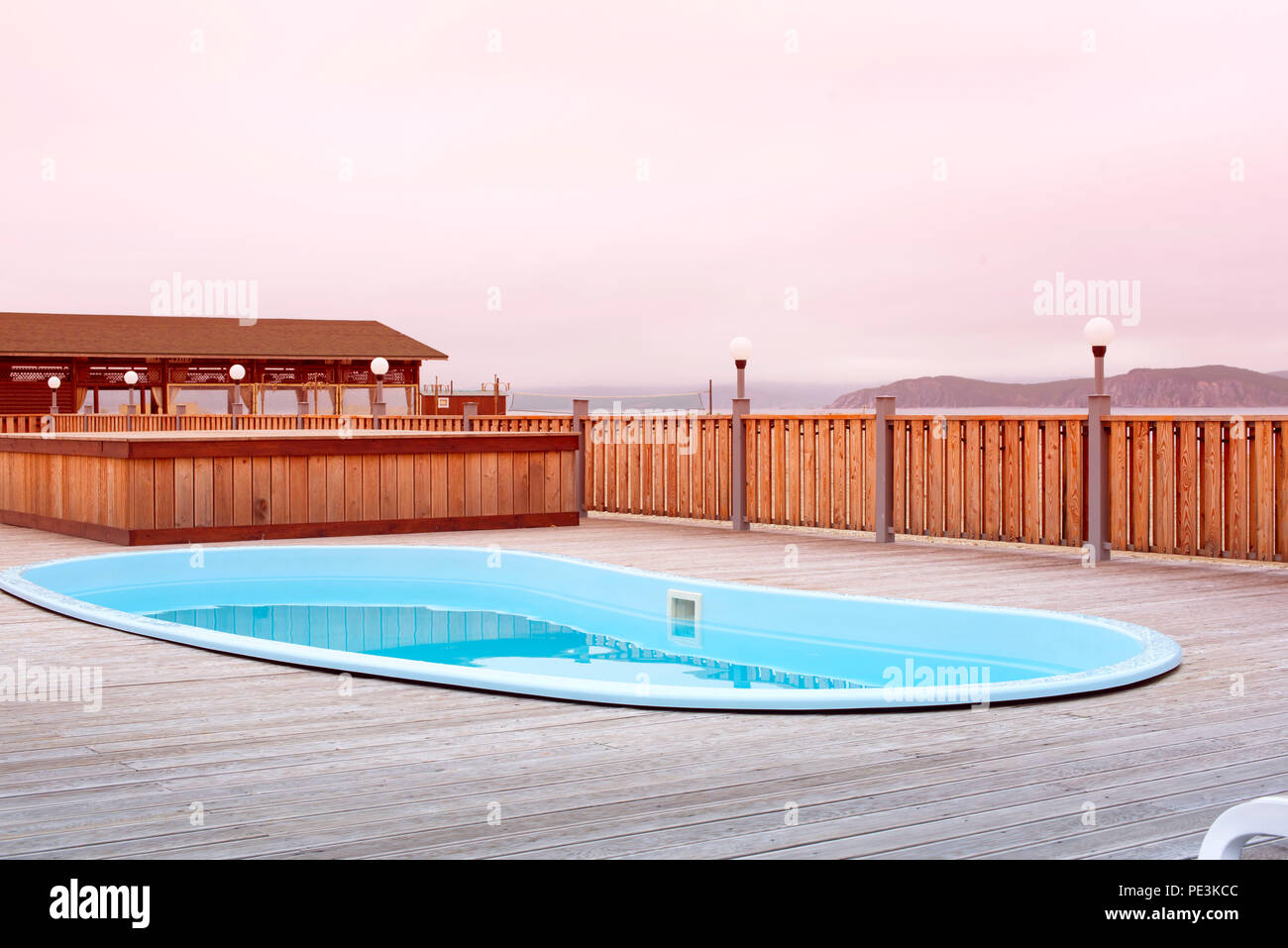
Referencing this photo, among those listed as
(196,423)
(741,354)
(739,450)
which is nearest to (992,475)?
(739,450)

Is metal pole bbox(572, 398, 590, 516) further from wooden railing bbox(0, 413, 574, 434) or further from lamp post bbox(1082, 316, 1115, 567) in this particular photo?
lamp post bbox(1082, 316, 1115, 567)

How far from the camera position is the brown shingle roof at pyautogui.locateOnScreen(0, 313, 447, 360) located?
40375 mm

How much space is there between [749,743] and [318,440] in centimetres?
866

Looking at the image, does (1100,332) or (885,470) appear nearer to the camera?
(1100,332)

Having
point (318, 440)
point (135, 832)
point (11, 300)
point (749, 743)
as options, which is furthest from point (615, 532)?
point (11, 300)

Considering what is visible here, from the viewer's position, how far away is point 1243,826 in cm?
246

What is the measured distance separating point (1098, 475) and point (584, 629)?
4.19 metres

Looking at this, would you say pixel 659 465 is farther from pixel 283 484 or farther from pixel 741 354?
pixel 283 484

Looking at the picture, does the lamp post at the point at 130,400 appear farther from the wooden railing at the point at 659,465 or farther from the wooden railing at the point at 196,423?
the wooden railing at the point at 659,465

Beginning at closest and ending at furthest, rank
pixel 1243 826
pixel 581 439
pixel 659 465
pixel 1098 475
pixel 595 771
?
1. pixel 1243 826
2. pixel 595 771
3. pixel 1098 475
4. pixel 659 465
5. pixel 581 439

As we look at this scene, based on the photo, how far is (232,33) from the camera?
2145 cm

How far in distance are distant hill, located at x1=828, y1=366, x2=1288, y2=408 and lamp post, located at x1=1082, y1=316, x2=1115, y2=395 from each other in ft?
0.29

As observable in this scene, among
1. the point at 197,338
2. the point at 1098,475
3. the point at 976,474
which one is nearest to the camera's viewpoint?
the point at 1098,475

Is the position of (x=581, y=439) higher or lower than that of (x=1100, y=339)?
lower
